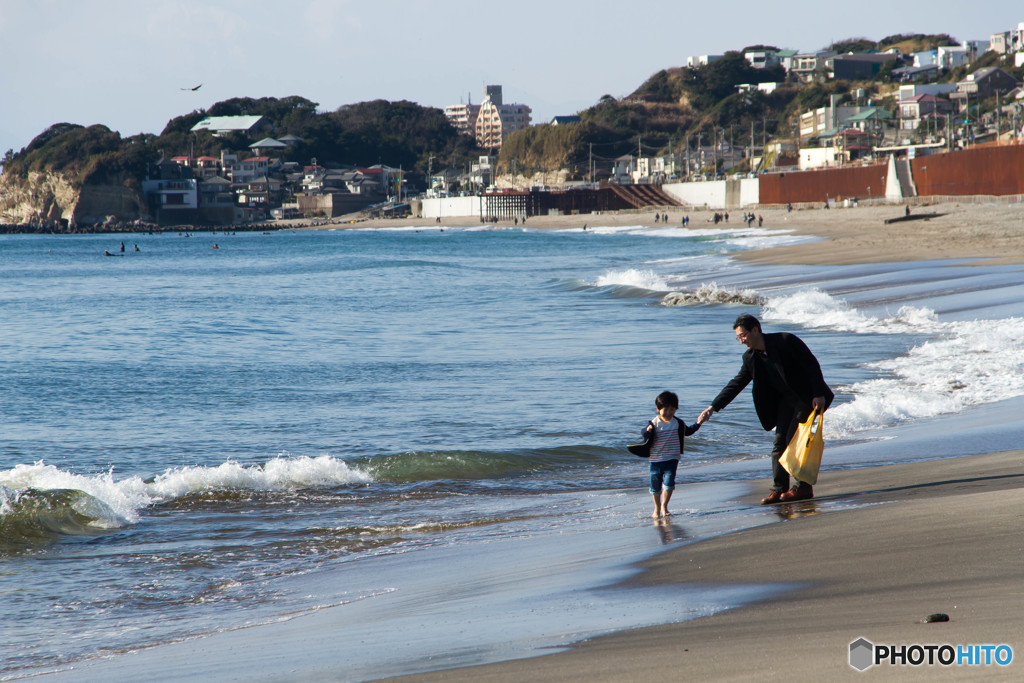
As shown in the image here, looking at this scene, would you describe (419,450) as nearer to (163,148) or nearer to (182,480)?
(182,480)

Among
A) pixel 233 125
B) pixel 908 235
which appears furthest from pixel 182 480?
pixel 233 125

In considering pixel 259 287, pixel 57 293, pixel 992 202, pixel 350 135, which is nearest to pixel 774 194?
pixel 992 202

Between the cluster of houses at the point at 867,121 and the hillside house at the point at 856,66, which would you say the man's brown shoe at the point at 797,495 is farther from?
the hillside house at the point at 856,66

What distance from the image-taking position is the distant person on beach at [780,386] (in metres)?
6.15

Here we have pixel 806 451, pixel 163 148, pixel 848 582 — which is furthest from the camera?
pixel 163 148

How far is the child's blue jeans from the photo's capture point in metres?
6.48

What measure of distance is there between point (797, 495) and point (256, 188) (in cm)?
16318

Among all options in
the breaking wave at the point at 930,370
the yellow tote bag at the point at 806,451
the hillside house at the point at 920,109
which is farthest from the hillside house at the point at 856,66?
the yellow tote bag at the point at 806,451

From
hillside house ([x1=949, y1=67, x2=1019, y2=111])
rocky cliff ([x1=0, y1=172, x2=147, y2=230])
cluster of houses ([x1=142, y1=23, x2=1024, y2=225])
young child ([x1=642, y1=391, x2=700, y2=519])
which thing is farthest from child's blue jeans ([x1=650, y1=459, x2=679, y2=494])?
rocky cliff ([x1=0, y1=172, x2=147, y2=230])

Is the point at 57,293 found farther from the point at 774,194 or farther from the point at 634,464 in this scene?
the point at 774,194

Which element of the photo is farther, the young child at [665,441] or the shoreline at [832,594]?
the young child at [665,441]

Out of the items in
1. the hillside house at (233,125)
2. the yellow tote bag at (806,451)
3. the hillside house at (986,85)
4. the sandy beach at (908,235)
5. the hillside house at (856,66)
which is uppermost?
the hillside house at (856,66)

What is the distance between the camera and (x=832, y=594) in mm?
4047

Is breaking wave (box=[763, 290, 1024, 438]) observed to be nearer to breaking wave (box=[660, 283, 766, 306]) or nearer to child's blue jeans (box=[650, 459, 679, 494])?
child's blue jeans (box=[650, 459, 679, 494])
